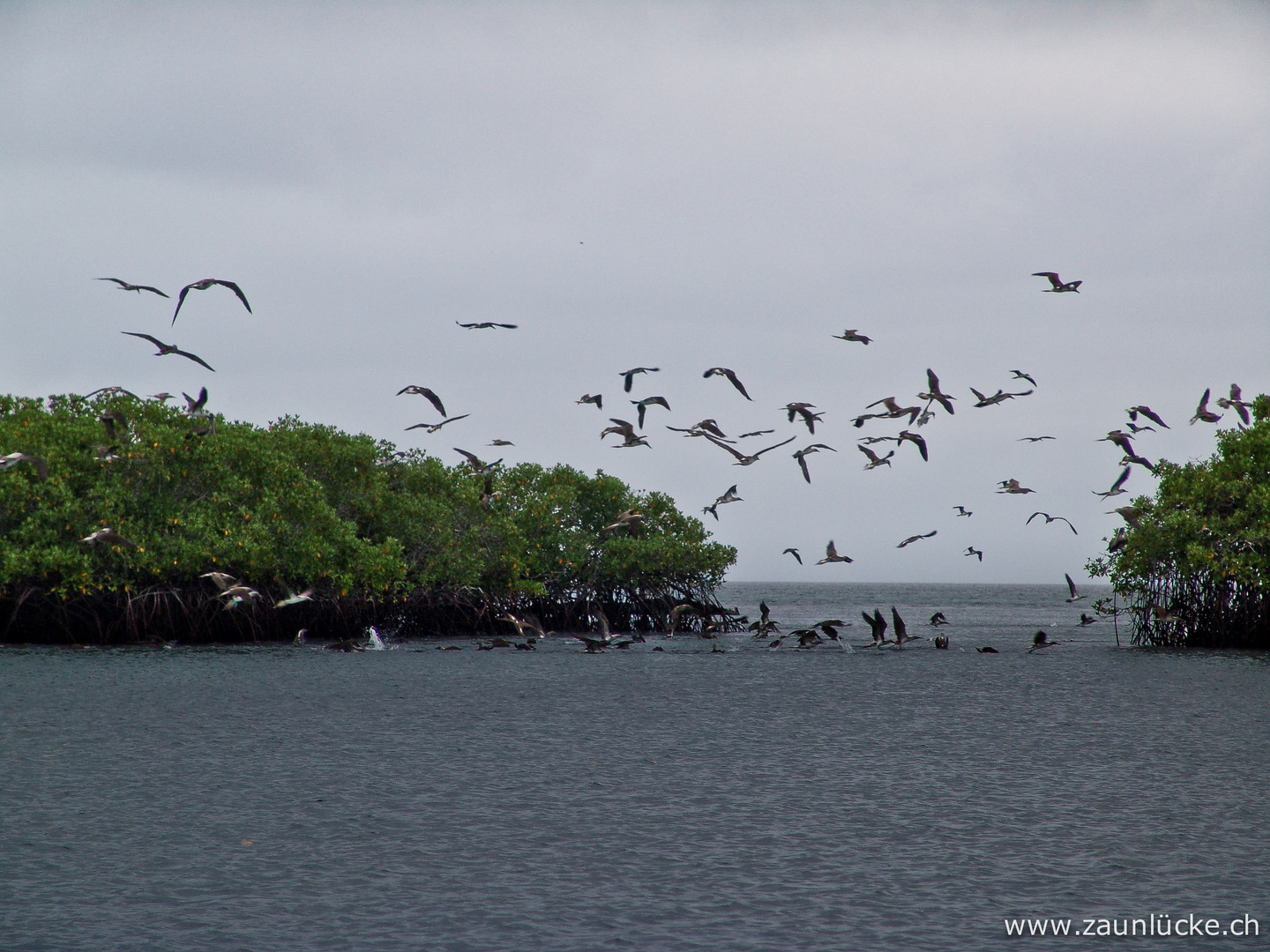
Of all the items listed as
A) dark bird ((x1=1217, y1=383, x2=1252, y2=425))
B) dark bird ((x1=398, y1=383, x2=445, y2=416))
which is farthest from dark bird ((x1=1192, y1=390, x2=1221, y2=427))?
dark bird ((x1=398, y1=383, x2=445, y2=416))

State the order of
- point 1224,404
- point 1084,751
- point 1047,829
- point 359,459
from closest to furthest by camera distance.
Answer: point 1047,829
point 1084,751
point 1224,404
point 359,459

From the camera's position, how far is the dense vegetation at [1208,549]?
109ft

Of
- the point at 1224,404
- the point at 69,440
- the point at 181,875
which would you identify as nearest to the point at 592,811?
the point at 181,875

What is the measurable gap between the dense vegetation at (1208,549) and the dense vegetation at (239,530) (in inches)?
677

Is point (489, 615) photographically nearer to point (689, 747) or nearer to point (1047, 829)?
point (689, 747)

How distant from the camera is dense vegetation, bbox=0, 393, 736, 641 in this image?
32719 mm

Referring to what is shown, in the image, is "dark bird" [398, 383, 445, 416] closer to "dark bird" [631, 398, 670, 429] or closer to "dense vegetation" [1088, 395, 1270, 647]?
"dark bird" [631, 398, 670, 429]

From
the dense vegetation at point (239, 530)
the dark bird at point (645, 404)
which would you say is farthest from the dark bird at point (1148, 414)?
the dense vegetation at point (239, 530)

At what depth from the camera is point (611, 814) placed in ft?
43.1

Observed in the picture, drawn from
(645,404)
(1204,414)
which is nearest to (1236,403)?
(1204,414)

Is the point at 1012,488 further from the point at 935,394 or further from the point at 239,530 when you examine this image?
the point at 239,530

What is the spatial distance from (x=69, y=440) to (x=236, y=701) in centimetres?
1436

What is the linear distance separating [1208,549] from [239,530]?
26917 millimetres

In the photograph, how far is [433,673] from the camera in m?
28.8
